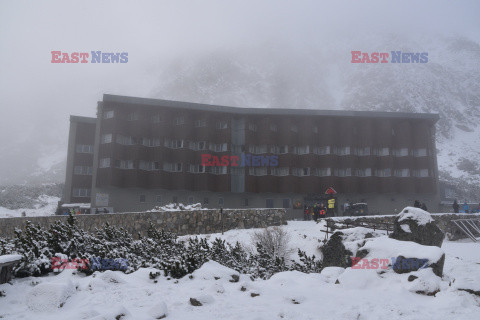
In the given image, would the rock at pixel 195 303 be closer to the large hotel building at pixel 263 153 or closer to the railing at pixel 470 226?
the railing at pixel 470 226

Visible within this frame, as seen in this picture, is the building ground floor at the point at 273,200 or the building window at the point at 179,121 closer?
the building ground floor at the point at 273,200

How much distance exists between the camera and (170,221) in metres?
22.7

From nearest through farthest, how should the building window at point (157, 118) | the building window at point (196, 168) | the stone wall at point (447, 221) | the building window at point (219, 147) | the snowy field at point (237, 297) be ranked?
the snowy field at point (237, 297) → the stone wall at point (447, 221) → the building window at point (157, 118) → the building window at point (196, 168) → the building window at point (219, 147)

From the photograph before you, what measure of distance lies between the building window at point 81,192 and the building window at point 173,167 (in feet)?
42.9

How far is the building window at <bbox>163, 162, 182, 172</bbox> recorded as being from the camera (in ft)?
128

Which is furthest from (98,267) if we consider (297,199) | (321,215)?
(297,199)

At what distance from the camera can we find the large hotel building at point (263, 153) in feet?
125

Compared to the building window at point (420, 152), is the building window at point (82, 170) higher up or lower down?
lower down

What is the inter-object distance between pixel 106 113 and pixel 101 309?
35.0 meters

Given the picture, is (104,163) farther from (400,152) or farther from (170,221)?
(400,152)

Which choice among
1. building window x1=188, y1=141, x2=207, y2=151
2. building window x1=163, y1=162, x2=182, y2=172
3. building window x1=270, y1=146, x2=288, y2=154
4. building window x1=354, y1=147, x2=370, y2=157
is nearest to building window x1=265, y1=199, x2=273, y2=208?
building window x1=270, y1=146, x2=288, y2=154

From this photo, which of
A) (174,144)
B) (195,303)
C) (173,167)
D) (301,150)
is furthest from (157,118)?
(195,303)

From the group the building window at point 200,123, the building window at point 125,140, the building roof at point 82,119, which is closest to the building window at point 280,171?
the building window at point 200,123

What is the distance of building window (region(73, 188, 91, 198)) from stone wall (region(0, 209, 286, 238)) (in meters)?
21.0
